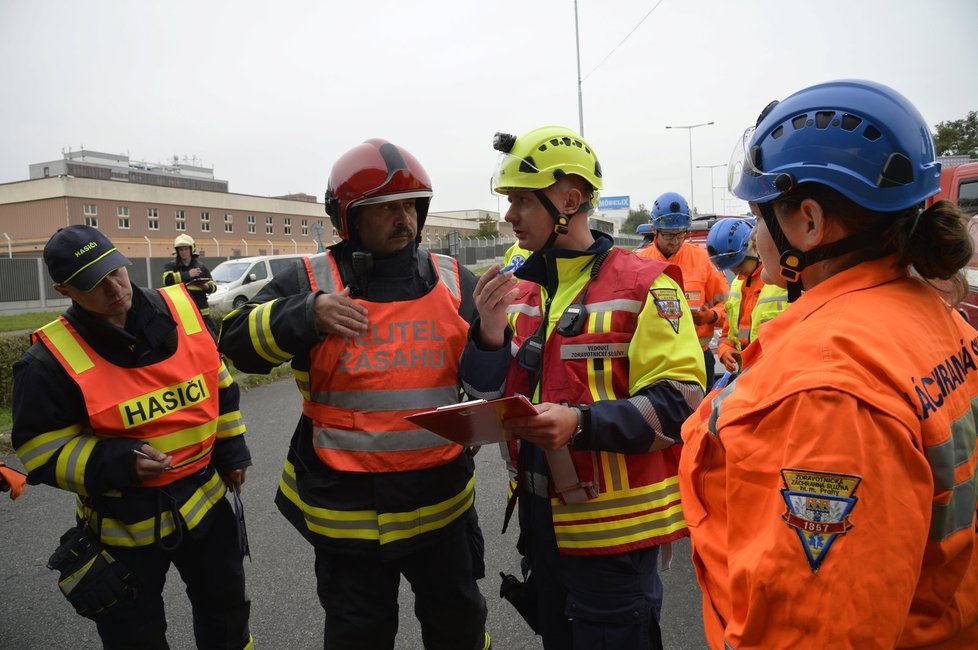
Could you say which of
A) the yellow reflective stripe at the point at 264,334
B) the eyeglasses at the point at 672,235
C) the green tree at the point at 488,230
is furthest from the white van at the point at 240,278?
the green tree at the point at 488,230

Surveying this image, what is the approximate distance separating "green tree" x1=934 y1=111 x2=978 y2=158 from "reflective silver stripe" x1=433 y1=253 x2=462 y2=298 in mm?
23176

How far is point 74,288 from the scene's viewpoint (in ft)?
8.00

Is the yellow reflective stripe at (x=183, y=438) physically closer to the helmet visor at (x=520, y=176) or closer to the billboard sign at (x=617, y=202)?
the helmet visor at (x=520, y=176)

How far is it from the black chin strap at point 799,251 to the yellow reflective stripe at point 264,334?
167 cm

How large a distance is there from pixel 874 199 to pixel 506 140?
4.79ft

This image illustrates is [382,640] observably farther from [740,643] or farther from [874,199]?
[874,199]

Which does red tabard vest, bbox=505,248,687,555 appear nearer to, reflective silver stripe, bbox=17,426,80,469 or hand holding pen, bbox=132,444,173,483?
hand holding pen, bbox=132,444,173,483

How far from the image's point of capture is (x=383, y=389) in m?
2.22

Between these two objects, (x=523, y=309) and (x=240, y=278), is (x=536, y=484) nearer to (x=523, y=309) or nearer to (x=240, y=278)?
(x=523, y=309)

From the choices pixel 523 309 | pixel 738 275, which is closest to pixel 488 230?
pixel 738 275

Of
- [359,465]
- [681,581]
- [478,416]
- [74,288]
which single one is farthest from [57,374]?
[681,581]

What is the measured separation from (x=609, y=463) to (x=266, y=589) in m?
2.60

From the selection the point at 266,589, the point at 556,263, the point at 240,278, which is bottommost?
the point at 266,589

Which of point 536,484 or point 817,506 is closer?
point 817,506
